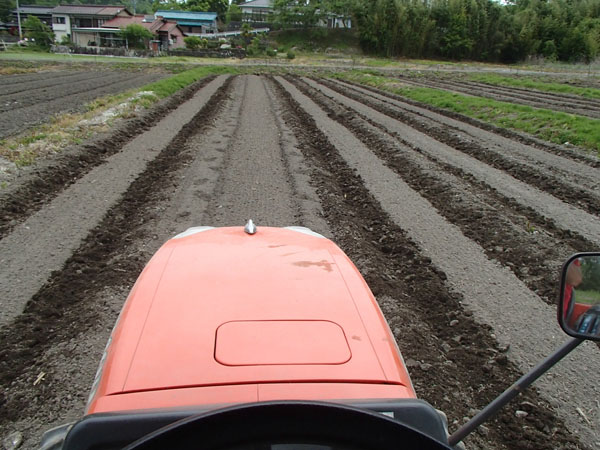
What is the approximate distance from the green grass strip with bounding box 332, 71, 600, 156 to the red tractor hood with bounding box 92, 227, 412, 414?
12035 mm

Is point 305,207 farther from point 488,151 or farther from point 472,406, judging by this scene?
point 488,151

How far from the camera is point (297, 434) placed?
110cm

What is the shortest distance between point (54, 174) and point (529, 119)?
13586mm

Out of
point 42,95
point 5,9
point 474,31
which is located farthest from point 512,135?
point 5,9

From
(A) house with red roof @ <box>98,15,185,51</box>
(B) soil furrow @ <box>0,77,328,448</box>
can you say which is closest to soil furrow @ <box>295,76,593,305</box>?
(B) soil furrow @ <box>0,77,328,448</box>

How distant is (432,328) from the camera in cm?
420

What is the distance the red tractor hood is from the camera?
147 centimetres

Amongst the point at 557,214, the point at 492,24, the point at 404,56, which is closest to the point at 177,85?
the point at 557,214

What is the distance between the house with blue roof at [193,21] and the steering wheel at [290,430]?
8453 cm

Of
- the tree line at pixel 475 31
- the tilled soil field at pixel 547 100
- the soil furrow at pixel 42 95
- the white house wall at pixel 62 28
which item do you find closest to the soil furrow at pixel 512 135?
the tilled soil field at pixel 547 100

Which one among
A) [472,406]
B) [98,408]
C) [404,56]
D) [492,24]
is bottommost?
[472,406]

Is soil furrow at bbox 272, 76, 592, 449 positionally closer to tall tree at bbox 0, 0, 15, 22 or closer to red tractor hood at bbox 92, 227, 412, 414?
red tractor hood at bbox 92, 227, 412, 414

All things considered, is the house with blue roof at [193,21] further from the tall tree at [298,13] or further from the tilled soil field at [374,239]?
the tilled soil field at [374,239]

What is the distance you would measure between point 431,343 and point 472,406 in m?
0.76
